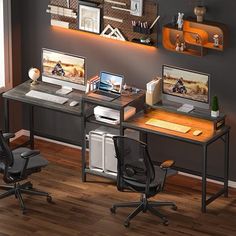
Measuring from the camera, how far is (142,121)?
8445 mm

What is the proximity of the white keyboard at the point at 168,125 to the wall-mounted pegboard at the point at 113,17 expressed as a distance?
2.63 ft

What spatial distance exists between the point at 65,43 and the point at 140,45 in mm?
946

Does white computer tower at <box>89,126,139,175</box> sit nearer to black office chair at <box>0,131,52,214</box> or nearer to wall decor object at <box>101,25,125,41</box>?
black office chair at <box>0,131,52,214</box>

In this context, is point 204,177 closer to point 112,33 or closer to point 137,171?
point 137,171

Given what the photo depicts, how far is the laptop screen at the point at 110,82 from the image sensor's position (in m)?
8.59

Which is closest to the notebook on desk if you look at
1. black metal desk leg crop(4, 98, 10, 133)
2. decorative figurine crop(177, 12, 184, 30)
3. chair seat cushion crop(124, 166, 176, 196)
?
decorative figurine crop(177, 12, 184, 30)

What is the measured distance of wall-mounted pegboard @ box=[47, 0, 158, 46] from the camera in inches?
339

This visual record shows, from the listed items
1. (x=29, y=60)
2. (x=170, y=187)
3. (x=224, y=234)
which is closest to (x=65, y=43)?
(x=29, y=60)

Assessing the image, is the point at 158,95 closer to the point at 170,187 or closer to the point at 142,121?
the point at 142,121

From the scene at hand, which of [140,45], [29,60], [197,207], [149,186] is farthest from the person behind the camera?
[29,60]

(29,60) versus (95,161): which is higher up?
(29,60)

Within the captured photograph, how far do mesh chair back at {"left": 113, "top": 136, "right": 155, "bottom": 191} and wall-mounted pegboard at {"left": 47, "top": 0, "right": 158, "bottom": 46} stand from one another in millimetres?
1430

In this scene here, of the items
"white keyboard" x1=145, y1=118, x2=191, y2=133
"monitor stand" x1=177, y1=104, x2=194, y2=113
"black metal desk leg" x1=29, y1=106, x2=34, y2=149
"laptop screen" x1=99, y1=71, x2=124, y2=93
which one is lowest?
"black metal desk leg" x1=29, y1=106, x2=34, y2=149

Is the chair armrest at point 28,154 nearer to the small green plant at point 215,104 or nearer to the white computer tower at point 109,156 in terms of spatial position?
the white computer tower at point 109,156
